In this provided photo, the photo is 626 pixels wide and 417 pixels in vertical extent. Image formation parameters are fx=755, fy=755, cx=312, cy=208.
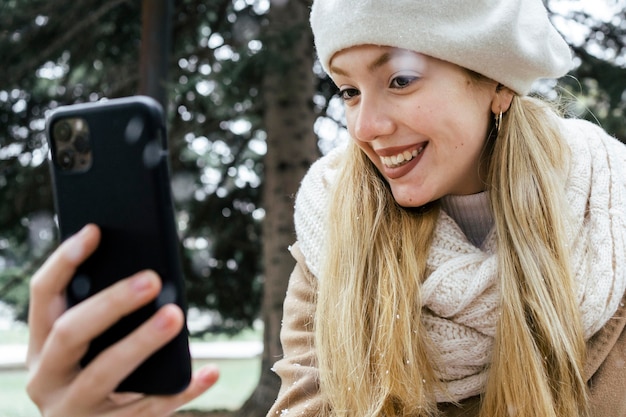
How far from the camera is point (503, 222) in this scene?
1.92 metres

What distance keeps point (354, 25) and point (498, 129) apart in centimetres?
51

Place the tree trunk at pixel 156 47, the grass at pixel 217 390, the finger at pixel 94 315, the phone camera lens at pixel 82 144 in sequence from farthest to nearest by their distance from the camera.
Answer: the grass at pixel 217 390 → the tree trunk at pixel 156 47 → the phone camera lens at pixel 82 144 → the finger at pixel 94 315

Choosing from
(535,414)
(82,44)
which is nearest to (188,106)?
(82,44)

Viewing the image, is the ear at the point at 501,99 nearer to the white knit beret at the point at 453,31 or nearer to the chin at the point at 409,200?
the white knit beret at the point at 453,31

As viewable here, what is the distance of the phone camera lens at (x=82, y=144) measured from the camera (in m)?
1.01

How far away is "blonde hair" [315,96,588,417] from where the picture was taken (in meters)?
1.80

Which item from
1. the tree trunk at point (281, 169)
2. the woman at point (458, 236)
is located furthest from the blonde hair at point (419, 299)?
the tree trunk at point (281, 169)

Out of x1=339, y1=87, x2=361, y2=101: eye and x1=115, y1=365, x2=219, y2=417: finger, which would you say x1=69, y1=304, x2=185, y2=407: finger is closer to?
x1=115, y1=365, x2=219, y2=417: finger

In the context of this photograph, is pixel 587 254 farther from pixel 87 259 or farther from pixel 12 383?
pixel 12 383

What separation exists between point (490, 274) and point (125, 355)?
1.16 m

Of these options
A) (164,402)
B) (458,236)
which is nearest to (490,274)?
(458,236)

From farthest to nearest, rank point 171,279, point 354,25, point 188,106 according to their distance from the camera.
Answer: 1. point 188,106
2. point 354,25
3. point 171,279

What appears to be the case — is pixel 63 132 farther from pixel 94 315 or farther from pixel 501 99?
pixel 501 99

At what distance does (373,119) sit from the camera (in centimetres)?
177
